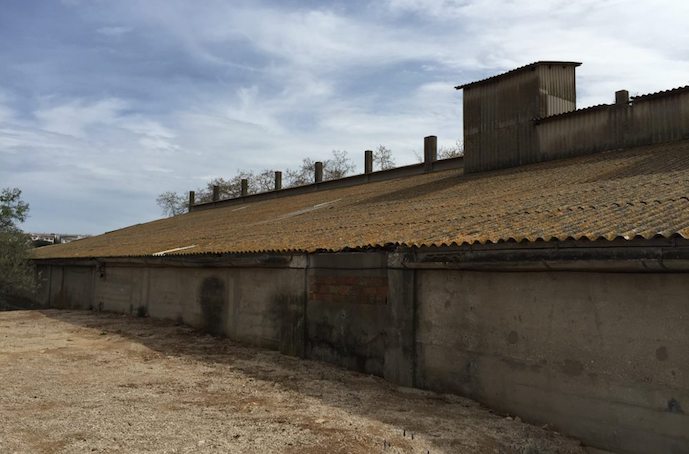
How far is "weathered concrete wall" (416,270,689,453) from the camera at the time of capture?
5172 millimetres

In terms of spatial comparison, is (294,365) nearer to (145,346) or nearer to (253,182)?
(145,346)

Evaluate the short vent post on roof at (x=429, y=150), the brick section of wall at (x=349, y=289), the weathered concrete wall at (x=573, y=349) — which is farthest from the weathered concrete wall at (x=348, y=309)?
the short vent post on roof at (x=429, y=150)

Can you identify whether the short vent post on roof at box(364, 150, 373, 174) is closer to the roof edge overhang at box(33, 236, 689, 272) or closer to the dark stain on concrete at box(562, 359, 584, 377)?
the roof edge overhang at box(33, 236, 689, 272)

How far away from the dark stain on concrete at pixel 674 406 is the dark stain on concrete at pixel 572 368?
2.76 feet

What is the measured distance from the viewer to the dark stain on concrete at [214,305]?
38.4ft

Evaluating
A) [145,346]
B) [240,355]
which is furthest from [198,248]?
[240,355]

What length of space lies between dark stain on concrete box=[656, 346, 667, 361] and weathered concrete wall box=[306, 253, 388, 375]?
12.0 ft

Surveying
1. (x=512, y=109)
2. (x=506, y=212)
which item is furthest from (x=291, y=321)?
(x=512, y=109)

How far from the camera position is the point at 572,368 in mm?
5832

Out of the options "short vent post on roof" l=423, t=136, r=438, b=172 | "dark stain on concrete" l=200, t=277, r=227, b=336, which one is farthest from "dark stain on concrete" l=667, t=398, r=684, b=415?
"short vent post on roof" l=423, t=136, r=438, b=172

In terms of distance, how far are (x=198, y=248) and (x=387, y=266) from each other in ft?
21.5

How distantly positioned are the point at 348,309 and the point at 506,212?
9.26 feet

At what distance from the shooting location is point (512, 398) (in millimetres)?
6352

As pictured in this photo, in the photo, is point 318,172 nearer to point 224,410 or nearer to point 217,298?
point 217,298
